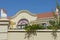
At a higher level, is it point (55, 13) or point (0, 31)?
point (55, 13)

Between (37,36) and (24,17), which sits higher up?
(24,17)

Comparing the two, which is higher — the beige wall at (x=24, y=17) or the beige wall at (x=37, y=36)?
the beige wall at (x=24, y=17)

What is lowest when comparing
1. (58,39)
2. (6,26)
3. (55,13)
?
(58,39)

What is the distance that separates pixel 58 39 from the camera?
52.2ft

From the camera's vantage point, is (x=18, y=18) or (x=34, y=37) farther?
(x=18, y=18)

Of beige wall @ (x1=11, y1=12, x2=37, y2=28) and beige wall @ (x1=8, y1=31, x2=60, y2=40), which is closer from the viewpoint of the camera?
beige wall @ (x1=8, y1=31, x2=60, y2=40)

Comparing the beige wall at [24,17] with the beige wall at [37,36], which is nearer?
the beige wall at [37,36]

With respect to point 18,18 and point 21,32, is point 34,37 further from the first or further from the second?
point 18,18

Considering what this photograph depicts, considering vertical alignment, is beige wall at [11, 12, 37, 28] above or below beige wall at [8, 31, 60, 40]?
above

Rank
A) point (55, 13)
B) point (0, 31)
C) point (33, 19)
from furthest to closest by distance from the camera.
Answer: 1. point (33, 19)
2. point (55, 13)
3. point (0, 31)

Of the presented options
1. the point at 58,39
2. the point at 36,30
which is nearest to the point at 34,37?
the point at 36,30

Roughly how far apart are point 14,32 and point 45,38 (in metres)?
2.25

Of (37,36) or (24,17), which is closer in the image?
(37,36)

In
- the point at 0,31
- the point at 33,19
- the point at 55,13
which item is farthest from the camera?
the point at 33,19
